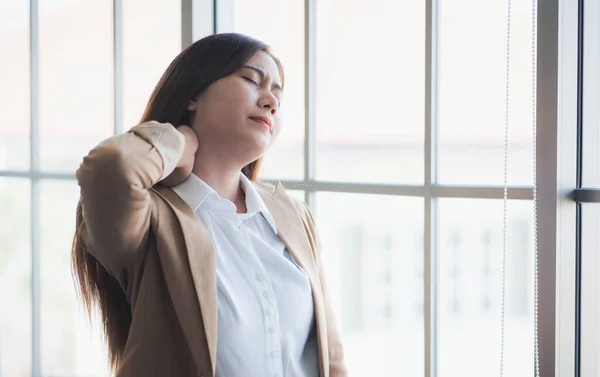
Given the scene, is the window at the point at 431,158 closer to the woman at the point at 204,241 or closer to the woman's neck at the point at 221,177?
the woman at the point at 204,241

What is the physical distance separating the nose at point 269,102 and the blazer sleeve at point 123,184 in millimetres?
202

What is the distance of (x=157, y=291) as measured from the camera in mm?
1312

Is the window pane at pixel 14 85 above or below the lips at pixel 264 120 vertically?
above

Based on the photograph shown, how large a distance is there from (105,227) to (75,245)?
29cm

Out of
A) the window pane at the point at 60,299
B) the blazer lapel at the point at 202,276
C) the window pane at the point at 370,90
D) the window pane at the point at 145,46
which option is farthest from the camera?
the window pane at the point at 60,299

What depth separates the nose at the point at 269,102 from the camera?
56.1 inches

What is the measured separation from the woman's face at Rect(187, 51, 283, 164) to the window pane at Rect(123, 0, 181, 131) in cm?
116

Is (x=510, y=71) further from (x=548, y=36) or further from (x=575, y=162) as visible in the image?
(x=575, y=162)

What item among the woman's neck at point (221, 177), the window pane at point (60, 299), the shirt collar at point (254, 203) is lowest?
the window pane at point (60, 299)

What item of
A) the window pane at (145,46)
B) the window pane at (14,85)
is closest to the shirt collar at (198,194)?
the window pane at (145,46)

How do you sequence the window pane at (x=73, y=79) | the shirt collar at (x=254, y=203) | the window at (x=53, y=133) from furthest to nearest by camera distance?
the window pane at (x=73, y=79)
the window at (x=53, y=133)
the shirt collar at (x=254, y=203)

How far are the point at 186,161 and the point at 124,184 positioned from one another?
224mm

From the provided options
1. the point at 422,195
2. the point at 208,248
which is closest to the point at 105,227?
the point at 208,248

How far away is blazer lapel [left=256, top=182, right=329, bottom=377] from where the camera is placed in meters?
1.43
